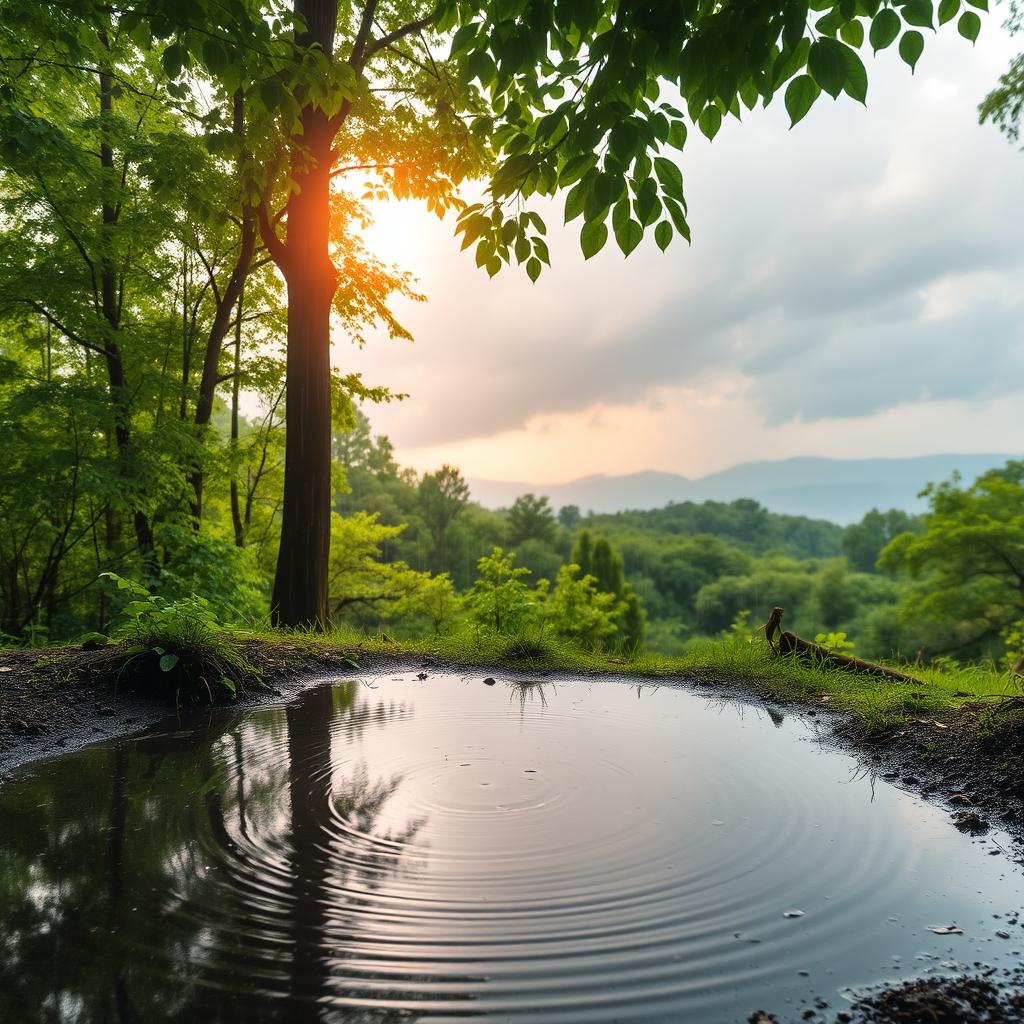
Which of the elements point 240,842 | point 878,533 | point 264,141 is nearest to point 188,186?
point 264,141

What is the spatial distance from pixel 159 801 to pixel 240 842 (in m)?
0.56

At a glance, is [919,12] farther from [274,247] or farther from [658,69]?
[274,247]

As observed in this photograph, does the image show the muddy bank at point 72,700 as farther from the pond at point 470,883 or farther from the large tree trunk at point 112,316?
the large tree trunk at point 112,316

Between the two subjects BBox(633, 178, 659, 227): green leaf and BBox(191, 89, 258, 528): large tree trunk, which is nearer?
BBox(633, 178, 659, 227): green leaf

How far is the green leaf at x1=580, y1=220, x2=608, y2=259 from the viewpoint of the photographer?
7.61 ft

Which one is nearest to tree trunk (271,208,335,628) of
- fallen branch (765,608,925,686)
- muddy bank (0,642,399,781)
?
muddy bank (0,642,399,781)

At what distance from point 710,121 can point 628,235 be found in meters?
0.59

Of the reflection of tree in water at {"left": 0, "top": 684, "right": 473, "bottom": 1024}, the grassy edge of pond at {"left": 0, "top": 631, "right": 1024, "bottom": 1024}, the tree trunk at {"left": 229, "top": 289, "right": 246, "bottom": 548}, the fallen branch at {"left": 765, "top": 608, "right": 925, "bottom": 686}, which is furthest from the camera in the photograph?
the tree trunk at {"left": 229, "top": 289, "right": 246, "bottom": 548}

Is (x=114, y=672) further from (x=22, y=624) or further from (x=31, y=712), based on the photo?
(x=22, y=624)

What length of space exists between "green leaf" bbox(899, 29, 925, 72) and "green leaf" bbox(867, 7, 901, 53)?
103 mm

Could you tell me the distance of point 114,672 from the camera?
4.06 metres

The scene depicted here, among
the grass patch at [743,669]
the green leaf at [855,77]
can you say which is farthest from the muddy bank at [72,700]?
the green leaf at [855,77]

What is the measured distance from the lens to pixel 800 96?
2221 millimetres

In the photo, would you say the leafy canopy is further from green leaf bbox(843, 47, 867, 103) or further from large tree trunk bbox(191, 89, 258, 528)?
large tree trunk bbox(191, 89, 258, 528)
